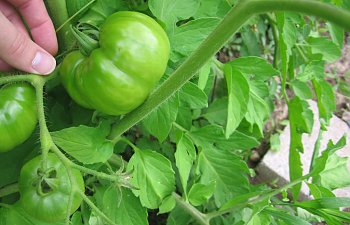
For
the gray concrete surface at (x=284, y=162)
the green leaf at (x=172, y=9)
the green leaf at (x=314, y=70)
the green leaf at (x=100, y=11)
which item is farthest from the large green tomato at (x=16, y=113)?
the gray concrete surface at (x=284, y=162)

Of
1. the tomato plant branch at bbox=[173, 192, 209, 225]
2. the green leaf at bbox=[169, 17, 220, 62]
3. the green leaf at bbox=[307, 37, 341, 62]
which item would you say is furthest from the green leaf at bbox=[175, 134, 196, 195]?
the green leaf at bbox=[307, 37, 341, 62]

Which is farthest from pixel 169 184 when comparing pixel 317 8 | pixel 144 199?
pixel 317 8

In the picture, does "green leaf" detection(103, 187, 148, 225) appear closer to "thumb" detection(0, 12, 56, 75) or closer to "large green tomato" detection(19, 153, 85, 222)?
"large green tomato" detection(19, 153, 85, 222)

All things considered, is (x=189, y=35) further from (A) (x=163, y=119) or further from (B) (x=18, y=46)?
(B) (x=18, y=46)

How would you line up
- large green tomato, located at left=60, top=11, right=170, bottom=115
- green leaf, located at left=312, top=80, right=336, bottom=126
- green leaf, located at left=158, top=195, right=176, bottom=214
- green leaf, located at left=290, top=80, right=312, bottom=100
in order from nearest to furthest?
1. large green tomato, located at left=60, top=11, right=170, bottom=115
2. green leaf, located at left=158, top=195, right=176, bottom=214
3. green leaf, located at left=312, top=80, right=336, bottom=126
4. green leaf, located at left=290, top=80, right=312, bottom=100

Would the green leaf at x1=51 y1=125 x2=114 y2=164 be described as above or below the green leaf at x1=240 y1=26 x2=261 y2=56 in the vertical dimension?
above

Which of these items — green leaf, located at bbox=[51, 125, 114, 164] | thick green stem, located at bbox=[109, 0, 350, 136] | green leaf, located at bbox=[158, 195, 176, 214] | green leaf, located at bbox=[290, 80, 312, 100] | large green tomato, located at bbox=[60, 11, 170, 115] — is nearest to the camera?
thick green stem, located at bbox=[109, 0, 350, 136]

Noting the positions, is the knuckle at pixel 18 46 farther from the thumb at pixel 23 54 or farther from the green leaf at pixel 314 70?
the green leaf at pixel 314 70

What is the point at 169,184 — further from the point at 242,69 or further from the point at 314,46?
the point at 314,46
